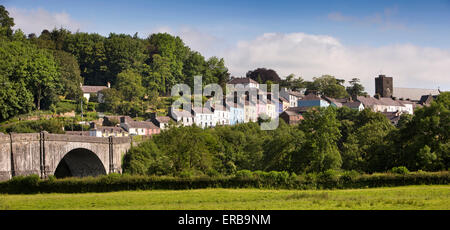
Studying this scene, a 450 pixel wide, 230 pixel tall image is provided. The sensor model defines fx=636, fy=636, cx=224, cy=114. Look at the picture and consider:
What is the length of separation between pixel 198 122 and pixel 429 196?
87232 mm

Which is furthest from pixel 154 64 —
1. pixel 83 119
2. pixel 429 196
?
pixel 429 196

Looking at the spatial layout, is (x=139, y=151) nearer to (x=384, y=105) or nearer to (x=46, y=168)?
(x=46, y=168)

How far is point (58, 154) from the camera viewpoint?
52.1 meters

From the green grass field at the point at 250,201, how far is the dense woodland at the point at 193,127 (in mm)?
9714

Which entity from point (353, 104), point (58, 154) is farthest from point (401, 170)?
point (353, 104)

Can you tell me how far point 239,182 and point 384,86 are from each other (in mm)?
144277

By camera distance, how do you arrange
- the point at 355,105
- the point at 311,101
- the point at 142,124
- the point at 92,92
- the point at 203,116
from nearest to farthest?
the point at 142,124 < the point at 203,116 < the point at 92,92 < the point at 355,105 < the point at 311,101

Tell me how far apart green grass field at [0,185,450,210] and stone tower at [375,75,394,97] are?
144 m

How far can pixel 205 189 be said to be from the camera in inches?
1396

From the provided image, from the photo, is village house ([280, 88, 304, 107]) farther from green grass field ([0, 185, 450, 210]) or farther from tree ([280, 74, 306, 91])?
green grass field ([0, 185, 450, 210])

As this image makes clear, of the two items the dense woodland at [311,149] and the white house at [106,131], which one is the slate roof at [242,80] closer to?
the white house at [106,131]

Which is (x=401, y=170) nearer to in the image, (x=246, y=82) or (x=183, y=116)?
(x=183, y=116)

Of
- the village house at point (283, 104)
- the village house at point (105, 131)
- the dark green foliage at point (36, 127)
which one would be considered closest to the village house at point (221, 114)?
the village house at point (283, 104)

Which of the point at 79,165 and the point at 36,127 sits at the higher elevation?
the point at 36,127
